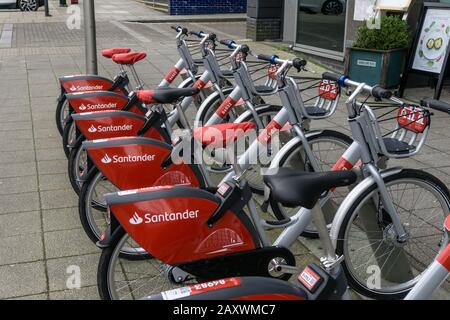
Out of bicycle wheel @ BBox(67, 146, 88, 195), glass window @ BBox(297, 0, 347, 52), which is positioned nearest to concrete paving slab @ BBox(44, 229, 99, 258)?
bicycle wheel @ BBox(67, 146, 88, 195)

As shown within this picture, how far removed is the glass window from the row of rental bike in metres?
5.87

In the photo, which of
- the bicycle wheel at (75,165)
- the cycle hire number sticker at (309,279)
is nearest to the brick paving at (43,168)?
the bicycle wheel at (75,165)

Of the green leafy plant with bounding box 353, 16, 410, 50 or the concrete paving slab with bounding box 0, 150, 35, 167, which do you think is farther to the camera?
the green leafy plant with bounding box 353, 16, 410, 50

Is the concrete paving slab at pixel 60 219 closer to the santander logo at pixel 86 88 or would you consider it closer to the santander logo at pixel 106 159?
the santander logo at pixel 106 159

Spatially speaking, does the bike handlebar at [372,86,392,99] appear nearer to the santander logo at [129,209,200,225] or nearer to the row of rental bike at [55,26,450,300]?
the row of rental bike at [55,26,450,300]

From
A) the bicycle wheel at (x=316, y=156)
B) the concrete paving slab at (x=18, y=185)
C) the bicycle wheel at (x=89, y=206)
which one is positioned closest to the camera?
the bicycle wheel at (x=89, y=206)

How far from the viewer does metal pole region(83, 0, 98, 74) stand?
6297mm

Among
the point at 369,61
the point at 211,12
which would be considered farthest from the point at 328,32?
the point at 211,12

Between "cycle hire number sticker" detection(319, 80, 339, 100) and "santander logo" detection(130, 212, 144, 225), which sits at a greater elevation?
"cycle hire number sticker" detection(319, 80, 339, 100)

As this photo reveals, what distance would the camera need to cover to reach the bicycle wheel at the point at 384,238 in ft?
9.80

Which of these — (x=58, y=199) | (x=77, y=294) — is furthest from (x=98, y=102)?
(x=77, y=294)

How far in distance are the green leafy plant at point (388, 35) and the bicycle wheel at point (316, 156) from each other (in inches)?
166

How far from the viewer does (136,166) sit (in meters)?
3.30

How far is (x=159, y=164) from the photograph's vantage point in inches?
132
